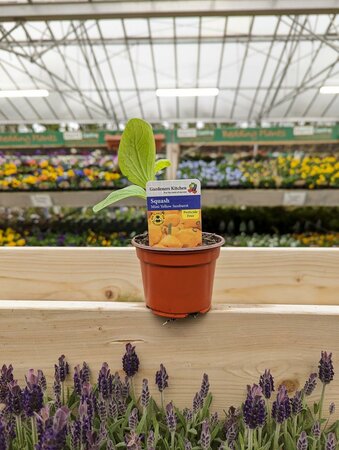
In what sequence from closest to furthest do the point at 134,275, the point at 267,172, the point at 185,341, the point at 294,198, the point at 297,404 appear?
the point at 297,404 → the point at 185,341 → the point at 134,275 → the point at 294,198 → the point at 267,172

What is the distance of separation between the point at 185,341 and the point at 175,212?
264 mm

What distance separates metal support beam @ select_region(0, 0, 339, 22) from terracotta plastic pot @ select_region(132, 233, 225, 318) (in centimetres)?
431

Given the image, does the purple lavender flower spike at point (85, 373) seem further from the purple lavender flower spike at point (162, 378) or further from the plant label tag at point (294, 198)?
the plant label tag at point (294, 198)

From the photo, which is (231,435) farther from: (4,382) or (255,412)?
(4,382)

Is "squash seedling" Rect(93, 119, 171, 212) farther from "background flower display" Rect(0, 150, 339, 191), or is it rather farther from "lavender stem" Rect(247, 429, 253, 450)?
"background flower display" Rect(0, 150, 339, 191)

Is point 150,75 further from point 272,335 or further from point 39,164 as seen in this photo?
point 272,335

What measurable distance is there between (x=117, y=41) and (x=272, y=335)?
12338mm

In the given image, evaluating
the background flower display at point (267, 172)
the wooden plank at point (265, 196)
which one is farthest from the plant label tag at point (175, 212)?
the background flower display at point (267, 172)

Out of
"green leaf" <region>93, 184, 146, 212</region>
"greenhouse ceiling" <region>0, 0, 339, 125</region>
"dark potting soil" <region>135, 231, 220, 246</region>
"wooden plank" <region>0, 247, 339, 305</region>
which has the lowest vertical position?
"wooden plank" <region>0, 247, 339, 305</region>

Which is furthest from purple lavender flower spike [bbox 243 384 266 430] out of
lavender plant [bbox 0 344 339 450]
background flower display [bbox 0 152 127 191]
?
background flower display [bbox 0 152 127 191]

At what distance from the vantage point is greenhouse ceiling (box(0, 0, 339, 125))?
35.6ft

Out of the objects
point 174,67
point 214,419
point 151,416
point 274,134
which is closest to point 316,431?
→ point 214,419

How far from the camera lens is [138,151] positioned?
0.79m

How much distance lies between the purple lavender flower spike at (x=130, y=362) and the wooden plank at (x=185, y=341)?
0.15 feet
